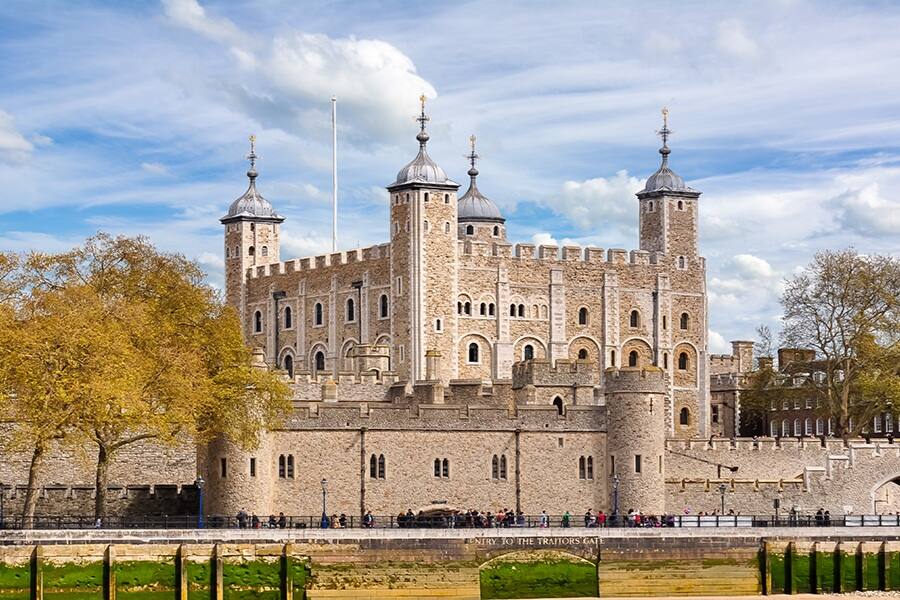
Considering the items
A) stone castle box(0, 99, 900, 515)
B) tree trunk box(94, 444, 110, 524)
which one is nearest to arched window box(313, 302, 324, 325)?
stone castle box(0, 99, 900, 515)

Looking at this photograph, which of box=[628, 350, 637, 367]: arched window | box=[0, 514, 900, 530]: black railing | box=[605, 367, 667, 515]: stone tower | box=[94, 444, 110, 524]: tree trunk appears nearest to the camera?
box=[0, 514, 900, 530]: black railing

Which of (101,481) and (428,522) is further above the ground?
(101,481)

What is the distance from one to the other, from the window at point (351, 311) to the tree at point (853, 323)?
2158 cm

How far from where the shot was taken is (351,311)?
346 feet

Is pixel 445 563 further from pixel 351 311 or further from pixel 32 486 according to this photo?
pixel 351 311

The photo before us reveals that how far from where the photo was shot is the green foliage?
62.8 meters

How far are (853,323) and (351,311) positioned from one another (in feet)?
81.8

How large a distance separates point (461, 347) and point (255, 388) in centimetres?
3120

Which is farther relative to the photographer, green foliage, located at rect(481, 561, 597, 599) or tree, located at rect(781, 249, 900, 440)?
tree, located at rect(781, 249, 900, 440)

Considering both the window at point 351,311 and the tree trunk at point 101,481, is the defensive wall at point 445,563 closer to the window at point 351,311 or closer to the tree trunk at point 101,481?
the tree trunk at point 101,481

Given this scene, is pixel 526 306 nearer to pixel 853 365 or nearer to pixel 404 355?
pixel 404 355

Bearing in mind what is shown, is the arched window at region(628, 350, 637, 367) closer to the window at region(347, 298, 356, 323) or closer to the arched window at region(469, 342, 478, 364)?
the arched window at region(469, 342, 478, 364)

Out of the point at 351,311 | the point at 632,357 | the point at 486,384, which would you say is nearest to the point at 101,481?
the point at 486,384

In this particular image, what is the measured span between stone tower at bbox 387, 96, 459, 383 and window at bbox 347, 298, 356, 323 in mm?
4393
